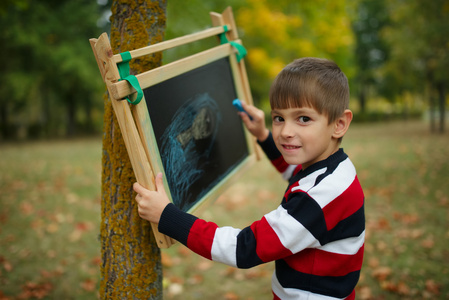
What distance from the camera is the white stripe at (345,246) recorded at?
1509mm

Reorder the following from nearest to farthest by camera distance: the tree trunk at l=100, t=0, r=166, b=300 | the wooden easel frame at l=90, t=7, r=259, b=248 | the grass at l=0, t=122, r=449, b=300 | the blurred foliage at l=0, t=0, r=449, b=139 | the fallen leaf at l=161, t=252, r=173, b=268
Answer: the wooden easel frame at l=90, t=7, r=259, b=248 → the tree trunk at l=100, t=0, r=166, b=300 → the grass at l=0, t=122, r=449, b=300 → the fallen leaf at l=161, t=252, r=173, b=268 → the blurred foliage at l=0, t=0, r=449, b=139

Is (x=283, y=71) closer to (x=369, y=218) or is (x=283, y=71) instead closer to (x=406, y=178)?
(x=369, y=218)

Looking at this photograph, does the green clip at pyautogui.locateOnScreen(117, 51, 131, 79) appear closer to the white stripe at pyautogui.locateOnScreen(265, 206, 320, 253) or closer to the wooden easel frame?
the wooden easel frame

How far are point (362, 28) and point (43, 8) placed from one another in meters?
27.3

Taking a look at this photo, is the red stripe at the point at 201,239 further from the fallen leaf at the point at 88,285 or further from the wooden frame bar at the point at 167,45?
the fallen leaf at the point at 88,285

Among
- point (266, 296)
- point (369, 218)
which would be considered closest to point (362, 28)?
point (369, 218)

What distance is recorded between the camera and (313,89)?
1.52m

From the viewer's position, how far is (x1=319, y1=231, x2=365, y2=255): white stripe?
4.95ft

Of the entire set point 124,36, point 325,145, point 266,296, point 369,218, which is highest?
point 124,36

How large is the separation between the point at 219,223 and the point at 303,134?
13.1 ft

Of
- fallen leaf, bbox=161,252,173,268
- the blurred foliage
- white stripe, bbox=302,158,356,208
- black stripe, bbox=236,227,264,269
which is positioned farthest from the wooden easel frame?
the blurred foliage

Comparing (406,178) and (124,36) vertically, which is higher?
(124,36)

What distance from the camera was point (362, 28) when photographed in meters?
32.6

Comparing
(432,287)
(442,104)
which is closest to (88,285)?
(432,287)
